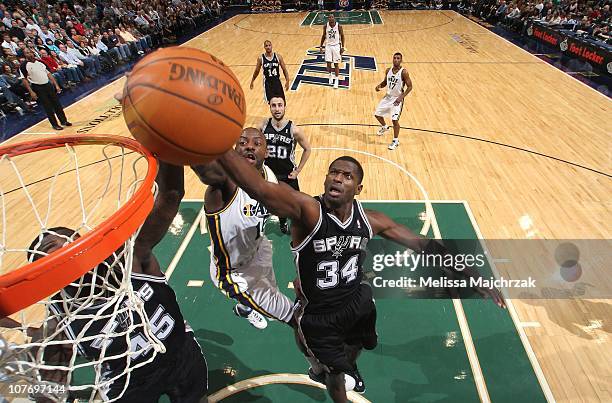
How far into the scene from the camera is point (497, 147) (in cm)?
737

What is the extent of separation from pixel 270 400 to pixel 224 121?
2404 mm

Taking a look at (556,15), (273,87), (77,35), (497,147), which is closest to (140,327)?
(273,87)

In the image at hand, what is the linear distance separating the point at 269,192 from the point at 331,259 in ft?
2.17

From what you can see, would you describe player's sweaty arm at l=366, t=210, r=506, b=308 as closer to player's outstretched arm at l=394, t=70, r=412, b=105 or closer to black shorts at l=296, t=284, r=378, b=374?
black shorts at l=296, t=284, r=378, b=374

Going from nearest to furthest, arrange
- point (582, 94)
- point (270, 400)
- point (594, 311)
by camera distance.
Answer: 1. point (270, 400)
2. point (594, 311)
3. point (582, 94)

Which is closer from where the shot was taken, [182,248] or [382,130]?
[182,248]

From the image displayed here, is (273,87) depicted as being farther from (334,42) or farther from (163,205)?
(163,205)

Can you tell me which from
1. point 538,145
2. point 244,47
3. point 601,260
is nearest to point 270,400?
point 601,260

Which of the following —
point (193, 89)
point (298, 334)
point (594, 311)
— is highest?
point (193, 89)

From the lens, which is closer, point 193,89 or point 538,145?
point 193,89

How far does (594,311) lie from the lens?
157 inches

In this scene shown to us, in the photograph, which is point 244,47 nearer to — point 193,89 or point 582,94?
point 582,94

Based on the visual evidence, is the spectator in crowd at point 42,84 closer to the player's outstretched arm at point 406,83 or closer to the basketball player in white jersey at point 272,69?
the basketball player in white jersey at point 272,69

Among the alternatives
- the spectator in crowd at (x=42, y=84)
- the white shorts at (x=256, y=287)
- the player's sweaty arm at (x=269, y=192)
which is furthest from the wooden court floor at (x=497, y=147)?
the player's sweaty arm at (x=269, y=192)
